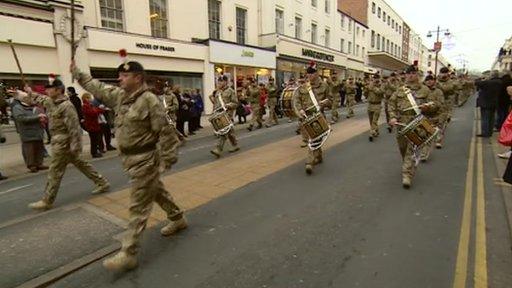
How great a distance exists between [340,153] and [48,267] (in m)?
7.06

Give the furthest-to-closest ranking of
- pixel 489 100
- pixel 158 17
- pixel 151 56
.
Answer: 1. pixel 158 17
2. pixel 151 56
3. pixel 489 100

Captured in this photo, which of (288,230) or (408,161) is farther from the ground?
(408,161)

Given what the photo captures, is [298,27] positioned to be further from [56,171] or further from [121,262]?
[121,262]

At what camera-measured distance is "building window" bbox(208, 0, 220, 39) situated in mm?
21906

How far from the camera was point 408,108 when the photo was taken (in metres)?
A: 6.89

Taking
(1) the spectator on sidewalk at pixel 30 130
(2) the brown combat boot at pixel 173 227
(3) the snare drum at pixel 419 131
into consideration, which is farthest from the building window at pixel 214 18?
(2) the brown combat boot at pixel 173 227

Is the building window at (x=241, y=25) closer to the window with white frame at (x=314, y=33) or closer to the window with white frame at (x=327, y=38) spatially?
the window with white frame at (x=314, y=33)

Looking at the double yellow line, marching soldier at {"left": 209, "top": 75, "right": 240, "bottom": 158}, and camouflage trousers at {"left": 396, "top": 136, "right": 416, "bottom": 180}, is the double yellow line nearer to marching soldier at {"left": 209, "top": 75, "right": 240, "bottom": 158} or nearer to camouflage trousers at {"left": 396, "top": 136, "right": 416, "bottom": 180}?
camouflage trousers at {"left": 396, "top": 136, "right": 416, "bottom": 180}

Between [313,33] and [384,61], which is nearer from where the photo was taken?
[313,33]

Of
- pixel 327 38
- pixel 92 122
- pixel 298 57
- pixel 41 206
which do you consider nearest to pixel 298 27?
pixel 298 57

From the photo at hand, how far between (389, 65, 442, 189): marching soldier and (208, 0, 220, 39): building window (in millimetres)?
16428

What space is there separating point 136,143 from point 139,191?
50 cm

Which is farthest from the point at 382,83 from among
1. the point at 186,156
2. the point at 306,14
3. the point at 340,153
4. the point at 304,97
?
the point at 306,14

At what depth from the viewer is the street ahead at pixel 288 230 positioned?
12.2ft
